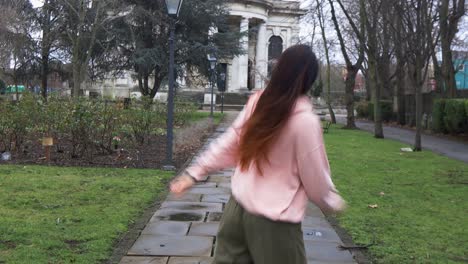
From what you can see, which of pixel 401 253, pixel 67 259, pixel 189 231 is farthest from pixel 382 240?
pixel 67 259

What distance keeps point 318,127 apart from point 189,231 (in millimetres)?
3831

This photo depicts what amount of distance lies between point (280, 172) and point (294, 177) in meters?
0.07

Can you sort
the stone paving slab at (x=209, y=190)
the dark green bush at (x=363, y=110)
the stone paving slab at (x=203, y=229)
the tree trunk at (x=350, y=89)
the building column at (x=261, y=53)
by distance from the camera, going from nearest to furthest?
the stone paving slab at (x=203, y=229)
the stone paving slab at (x=209, y=190)
the tree trunk at (x=350, y=89)
the dark green bush at (x=363, y=110)
the building column at (x=261, y=53)

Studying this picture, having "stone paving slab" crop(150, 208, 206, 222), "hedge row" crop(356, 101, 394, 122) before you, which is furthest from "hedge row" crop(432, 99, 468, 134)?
"stone paving slab" crop(150, 208, 206, 222)

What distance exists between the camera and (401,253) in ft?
18.2

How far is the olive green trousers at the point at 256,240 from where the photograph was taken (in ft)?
8.55

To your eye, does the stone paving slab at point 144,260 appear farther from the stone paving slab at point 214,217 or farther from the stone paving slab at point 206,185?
the stone paving slab at point 206,185

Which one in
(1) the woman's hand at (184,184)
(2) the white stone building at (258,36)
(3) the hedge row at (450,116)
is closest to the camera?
(1) the woman's hand at (184,184)

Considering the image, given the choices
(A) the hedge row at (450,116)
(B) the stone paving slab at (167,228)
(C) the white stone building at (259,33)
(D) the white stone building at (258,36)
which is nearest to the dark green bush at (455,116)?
(A) the hedge row at (450,116)

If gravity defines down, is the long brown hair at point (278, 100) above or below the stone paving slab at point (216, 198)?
above

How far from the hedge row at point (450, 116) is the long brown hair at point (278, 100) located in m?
21.8

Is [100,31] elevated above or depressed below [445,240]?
above

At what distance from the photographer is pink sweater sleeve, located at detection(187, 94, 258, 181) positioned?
9.30 ft

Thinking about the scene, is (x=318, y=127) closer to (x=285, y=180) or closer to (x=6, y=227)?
(x=285, y=180)
